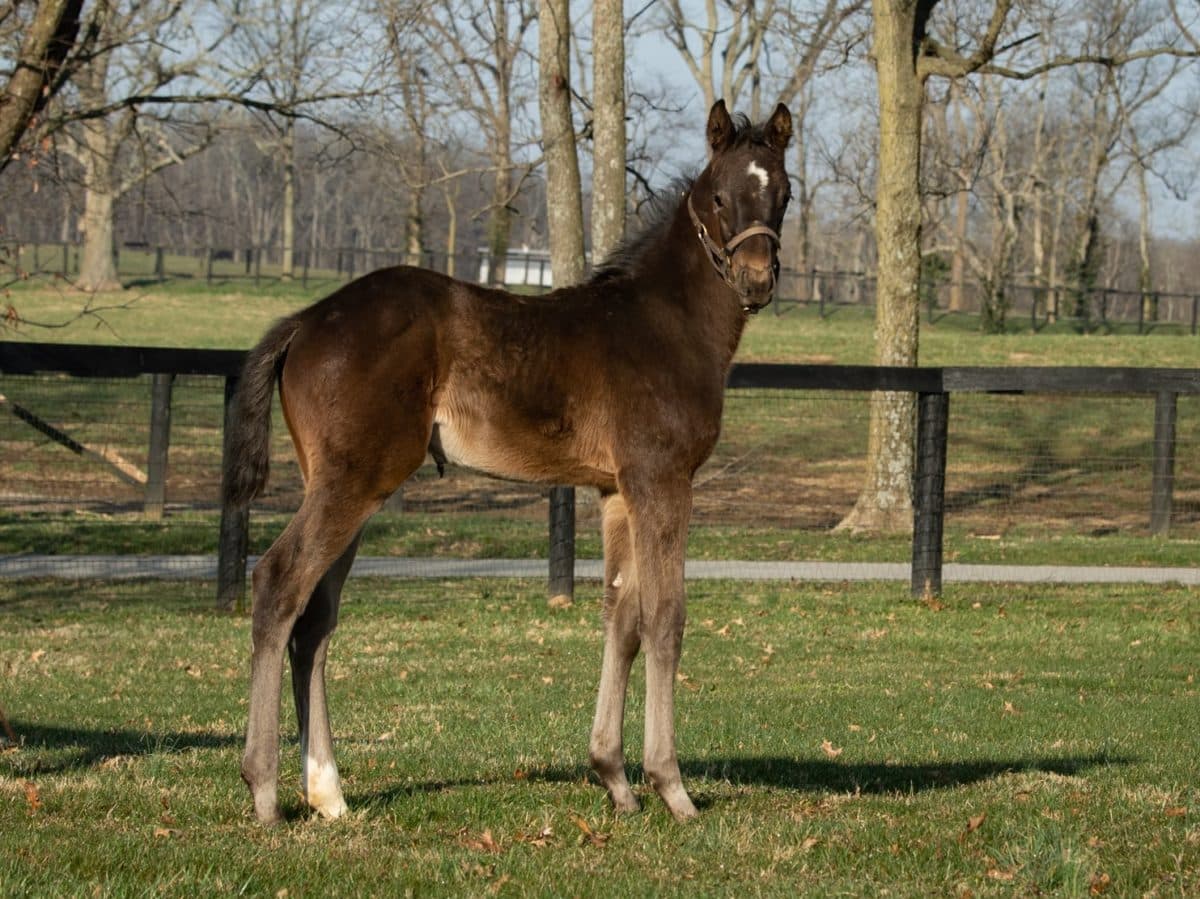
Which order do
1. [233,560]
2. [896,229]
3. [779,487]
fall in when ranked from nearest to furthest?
[233,560] < [896,229] < [779,487]

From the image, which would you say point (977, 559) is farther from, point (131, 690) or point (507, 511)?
point (131, 690)

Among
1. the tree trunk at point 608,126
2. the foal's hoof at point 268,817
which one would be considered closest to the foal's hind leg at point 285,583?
the foal's hoof at point 268,817

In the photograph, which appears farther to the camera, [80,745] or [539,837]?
[80,745]

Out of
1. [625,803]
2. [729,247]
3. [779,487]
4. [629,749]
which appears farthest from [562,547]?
[779,487]

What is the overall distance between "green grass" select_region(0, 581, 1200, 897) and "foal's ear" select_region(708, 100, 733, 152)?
260 cm

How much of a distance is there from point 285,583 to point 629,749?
272 centimetres

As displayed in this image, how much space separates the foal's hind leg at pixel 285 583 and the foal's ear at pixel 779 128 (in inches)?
83.9

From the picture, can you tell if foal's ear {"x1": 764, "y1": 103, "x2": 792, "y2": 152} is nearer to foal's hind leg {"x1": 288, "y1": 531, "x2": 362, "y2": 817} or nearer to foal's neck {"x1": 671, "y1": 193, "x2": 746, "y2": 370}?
foal's neck {"x1": 671, "y1": 193, "x2": 746, "y2": 370}

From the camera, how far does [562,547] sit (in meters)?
13.6

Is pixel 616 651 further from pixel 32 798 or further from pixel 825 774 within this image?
pixel 32 798

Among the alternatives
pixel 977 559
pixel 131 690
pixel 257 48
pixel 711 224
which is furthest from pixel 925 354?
pixel 711 224

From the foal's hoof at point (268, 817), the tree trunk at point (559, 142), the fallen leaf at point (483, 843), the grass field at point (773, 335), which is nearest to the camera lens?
the fallen leaf at point (483, 843)

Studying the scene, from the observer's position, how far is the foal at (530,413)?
17.1ft

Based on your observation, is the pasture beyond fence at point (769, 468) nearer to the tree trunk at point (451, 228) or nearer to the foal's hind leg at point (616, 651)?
the foal's hind leg at point (616, 651)
